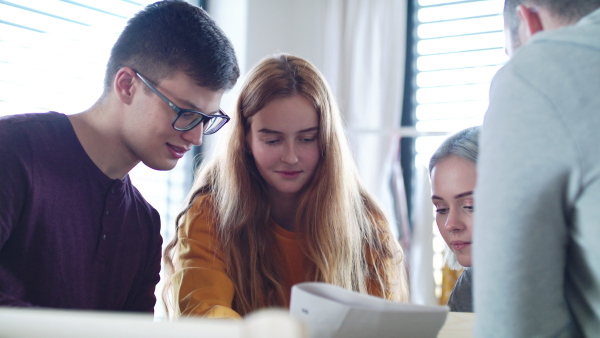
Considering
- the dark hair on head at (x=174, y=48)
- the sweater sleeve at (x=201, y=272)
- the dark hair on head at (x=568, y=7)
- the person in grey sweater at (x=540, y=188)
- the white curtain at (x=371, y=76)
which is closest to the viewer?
the person in grey sweater at (x=540, y=188)

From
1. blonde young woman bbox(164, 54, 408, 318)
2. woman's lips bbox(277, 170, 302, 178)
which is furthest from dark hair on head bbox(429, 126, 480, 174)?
woman's lips bbox(277, 170, 302, 178)

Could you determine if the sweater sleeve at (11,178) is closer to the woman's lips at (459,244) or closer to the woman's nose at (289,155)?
the woman's nose at (289,155)

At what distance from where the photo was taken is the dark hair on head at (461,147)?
1689 millimetres

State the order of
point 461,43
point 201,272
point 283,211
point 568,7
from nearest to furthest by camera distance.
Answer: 1. point 568,7
2. point 201,272
3. point 283,211
4. point 461,43

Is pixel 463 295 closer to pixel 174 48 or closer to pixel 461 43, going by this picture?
pixel 174 48

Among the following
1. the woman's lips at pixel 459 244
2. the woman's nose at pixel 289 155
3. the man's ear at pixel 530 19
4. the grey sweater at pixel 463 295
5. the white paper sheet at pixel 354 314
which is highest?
the man's ear at pixel 530 19

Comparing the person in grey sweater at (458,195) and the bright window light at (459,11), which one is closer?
the person in grey sweater at (458,195)

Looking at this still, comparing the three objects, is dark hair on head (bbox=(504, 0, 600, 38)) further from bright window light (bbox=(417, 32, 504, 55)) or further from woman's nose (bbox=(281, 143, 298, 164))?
bright window light (bbox=(417, 32, 504, 55))

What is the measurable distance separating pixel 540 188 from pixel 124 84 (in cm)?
115

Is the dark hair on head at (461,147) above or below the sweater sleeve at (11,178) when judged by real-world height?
above

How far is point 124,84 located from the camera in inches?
62.7

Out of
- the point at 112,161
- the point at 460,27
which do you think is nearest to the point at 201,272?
the point at 112,161

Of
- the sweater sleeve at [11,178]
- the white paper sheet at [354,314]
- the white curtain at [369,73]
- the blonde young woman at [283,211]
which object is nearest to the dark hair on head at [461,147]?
the blonde young woman at [283,211]

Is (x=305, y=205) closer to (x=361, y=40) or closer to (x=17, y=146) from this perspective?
(x=17, y=146)
